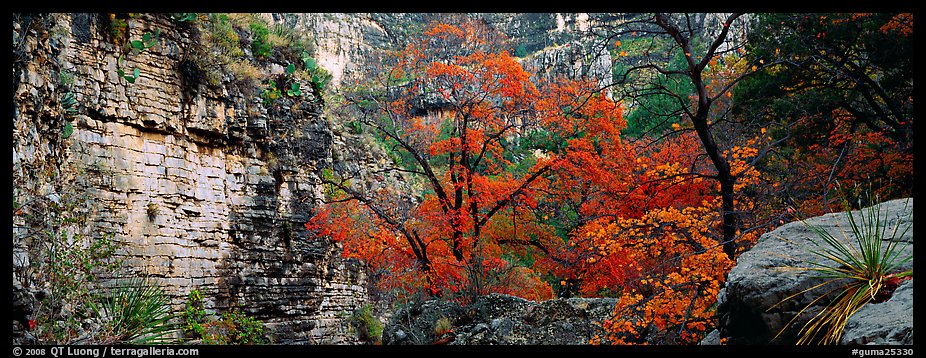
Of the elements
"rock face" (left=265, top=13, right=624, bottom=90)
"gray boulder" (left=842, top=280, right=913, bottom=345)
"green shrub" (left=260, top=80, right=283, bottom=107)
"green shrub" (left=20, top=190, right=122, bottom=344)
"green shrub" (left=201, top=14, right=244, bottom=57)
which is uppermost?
"rock face" (left=265, top=13, right=624, bottom=90)

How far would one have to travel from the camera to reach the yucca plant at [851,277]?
491cm

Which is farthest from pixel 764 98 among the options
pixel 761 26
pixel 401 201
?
pixel 401 201

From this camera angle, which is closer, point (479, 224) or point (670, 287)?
point (670, 287)

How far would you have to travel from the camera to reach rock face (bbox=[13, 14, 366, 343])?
1123cm

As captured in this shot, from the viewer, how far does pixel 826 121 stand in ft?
49.1

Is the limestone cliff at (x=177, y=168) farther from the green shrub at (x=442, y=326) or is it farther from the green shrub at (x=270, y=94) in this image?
the green shrub at (x=442, y=326)

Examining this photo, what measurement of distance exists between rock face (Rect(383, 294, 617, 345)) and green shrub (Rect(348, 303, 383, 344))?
20.8ft

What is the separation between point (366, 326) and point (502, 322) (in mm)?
8305

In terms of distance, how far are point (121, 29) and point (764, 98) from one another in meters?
14.6

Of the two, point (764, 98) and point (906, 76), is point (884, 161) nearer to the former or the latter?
point (906, 76)

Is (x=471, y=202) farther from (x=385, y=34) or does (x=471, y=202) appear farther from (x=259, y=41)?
(x=385, y=34)

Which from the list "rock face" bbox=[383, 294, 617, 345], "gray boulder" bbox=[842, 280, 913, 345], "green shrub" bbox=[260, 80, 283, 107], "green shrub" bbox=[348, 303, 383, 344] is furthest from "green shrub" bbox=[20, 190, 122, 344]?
"green shrub" bbox=[348, 303, 383, 344]

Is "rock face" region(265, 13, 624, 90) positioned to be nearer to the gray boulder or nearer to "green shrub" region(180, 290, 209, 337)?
"green shrub" region(180, 290, 209, 337)

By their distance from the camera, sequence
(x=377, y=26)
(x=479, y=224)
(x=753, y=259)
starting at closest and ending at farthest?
(x=753, y=259) → (x=479, y=224) → (x=377, y=26)
